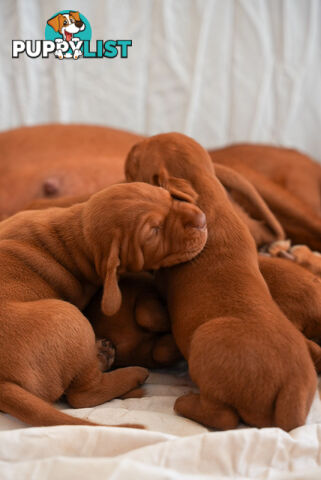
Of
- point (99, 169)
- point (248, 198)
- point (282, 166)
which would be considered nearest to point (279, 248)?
point (248, 198)

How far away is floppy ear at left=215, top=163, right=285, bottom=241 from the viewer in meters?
2.57

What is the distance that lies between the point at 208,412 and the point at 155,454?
0.27m

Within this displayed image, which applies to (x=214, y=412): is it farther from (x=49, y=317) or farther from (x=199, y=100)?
(x=199, y=100)

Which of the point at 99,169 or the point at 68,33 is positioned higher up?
the point at 68,33

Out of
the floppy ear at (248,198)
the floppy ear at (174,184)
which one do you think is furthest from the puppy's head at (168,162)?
the floppy ear at (248,198)

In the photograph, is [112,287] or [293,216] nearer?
[112,287]

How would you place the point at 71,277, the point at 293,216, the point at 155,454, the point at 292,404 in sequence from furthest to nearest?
the point at 293,216, the point at 71,277, the point at 292,404, the point at 155,454

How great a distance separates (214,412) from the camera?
1.73m

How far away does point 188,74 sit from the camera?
3.68 metres

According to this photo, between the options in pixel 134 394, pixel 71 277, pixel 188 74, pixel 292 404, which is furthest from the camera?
pixel 188 74

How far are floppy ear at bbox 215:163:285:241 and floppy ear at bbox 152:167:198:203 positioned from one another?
39cm

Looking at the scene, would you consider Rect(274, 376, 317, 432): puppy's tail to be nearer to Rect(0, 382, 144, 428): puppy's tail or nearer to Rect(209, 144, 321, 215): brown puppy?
Rect(0, 382, 144, 428): puppy's tail

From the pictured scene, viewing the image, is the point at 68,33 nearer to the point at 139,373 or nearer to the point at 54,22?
the point at 54,22

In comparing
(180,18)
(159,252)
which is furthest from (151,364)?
(180,18)
